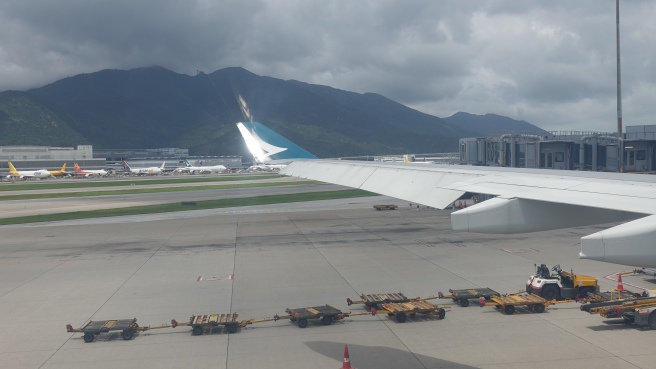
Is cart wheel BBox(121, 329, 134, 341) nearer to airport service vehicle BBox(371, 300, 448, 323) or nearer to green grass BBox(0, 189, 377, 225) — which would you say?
airport service vehicle BBox(371, 300, 448, 323)

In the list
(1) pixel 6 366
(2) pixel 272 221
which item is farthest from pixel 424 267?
(2) pixel 272 221

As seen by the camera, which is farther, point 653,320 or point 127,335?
point 127,335

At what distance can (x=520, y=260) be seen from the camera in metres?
28.4

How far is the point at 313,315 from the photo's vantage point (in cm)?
1877

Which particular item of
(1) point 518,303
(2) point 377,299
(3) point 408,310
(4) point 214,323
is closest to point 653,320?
(1) point 518,303

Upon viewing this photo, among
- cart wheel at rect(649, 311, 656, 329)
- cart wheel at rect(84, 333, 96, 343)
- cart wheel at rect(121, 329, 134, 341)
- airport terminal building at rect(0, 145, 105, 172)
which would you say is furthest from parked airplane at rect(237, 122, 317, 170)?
airport terminal building at rect(0, 145, 105, 172)

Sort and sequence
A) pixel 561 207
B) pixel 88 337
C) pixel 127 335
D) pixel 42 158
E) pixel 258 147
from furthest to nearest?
A: pixel 42 158 → pixel 258 147 → pixel 127 335 → pixel 88 337 → pixel 561 207

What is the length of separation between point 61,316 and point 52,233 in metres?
25.5

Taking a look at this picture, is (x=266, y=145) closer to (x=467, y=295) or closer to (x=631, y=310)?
(x=467, y=295)

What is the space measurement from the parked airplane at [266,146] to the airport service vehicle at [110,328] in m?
22.9

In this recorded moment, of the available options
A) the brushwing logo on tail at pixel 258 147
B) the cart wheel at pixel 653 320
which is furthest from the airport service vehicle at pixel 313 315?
the brushwing logo on tail at pixel 258 147

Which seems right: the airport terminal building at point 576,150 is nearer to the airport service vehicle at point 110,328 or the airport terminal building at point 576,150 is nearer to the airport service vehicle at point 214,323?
the airport service vehicle at point 214,323

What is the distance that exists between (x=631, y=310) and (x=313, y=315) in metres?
9.58

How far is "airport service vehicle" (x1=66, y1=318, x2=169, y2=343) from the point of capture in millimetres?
17906
